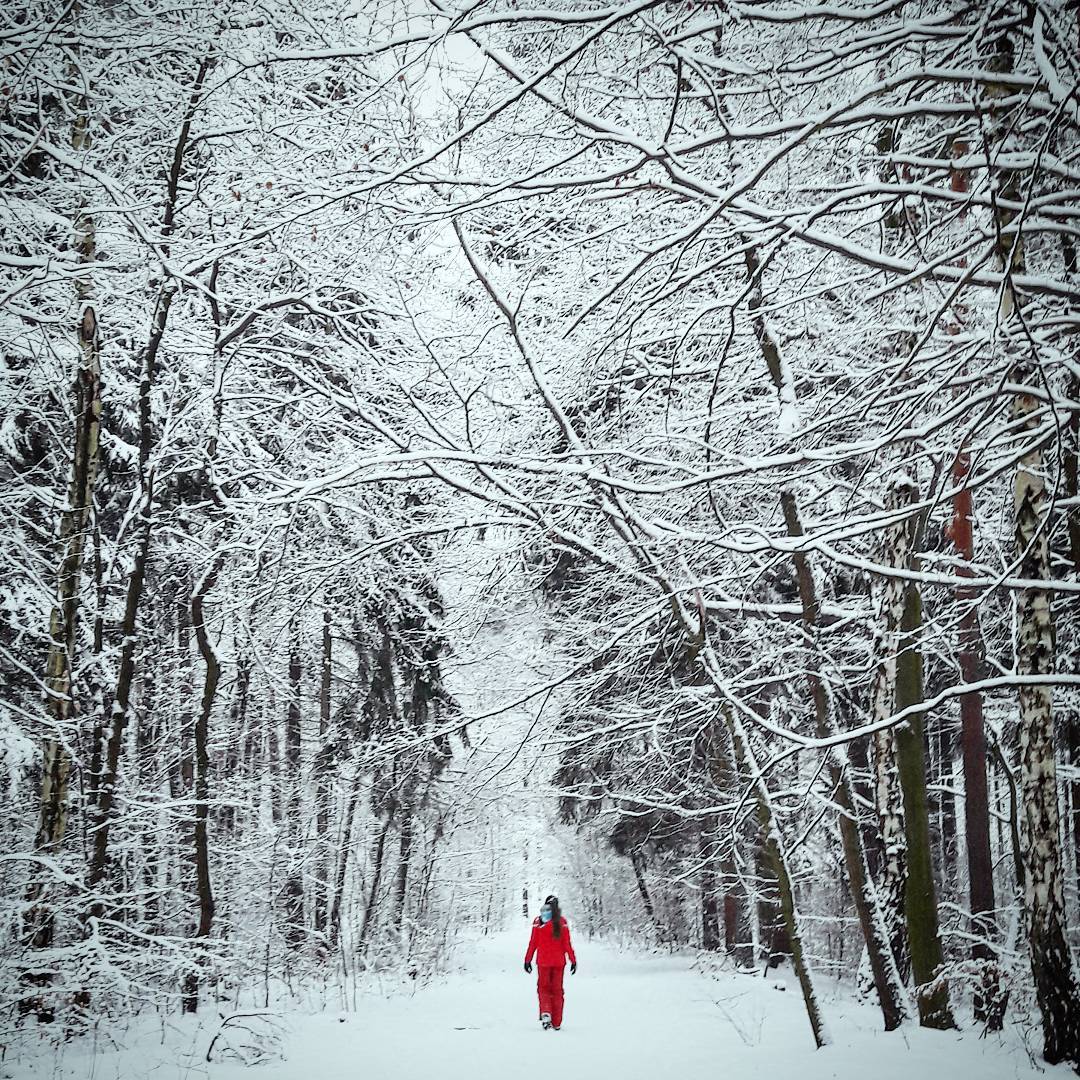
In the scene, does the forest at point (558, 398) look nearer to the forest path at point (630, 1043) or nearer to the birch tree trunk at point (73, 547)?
the birch tree trunk at point (73, 547)

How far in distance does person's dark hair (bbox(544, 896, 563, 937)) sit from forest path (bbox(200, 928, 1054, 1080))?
3.58 ft

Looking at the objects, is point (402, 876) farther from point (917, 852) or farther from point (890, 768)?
point (917, 852)

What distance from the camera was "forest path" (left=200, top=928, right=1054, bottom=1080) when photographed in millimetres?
6039

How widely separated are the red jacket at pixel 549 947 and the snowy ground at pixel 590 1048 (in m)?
0.76

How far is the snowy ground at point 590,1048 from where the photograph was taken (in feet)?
19.5

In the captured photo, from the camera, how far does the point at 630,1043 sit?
852 centimetres

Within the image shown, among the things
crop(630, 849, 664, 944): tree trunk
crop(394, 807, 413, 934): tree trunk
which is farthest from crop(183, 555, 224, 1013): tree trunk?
crop(630, 849, 664, 944): tree trunk

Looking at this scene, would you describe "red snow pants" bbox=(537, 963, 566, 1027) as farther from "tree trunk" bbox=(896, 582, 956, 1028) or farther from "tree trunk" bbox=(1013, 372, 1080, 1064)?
"tree trunk" bbox=(1013, 372, 1080, 1064)

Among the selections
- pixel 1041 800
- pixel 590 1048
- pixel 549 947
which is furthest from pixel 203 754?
pixel 1041 800

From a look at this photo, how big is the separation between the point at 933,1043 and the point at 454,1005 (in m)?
8.20

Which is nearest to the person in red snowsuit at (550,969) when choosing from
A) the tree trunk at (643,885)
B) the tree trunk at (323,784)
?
the tree trunk at (323,784)

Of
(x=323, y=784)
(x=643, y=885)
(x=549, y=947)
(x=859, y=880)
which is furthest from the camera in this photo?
(x=643, y=885)

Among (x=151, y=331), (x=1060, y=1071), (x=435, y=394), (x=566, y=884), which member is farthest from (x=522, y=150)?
(x=566, y=884)

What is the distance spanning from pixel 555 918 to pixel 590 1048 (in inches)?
101
